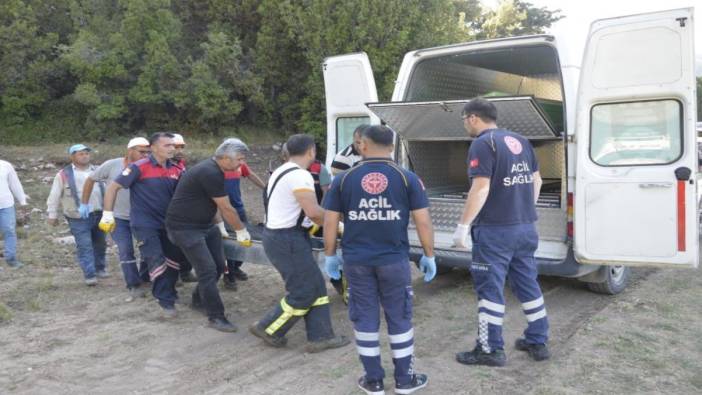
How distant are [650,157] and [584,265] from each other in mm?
987

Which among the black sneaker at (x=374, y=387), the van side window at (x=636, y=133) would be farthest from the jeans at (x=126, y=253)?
the van side window at (x=636, y=133)

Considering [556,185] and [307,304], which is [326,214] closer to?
[307,304]

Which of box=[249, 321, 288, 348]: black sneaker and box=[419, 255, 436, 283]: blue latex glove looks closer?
box=[419, 255, 436, 283]: blue latex glove

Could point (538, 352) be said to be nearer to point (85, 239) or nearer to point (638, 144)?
point (638, 144)

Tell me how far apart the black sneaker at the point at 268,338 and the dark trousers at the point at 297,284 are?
1.7 inches

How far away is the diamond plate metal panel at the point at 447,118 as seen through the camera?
198 inches

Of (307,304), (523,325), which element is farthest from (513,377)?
(307,304)

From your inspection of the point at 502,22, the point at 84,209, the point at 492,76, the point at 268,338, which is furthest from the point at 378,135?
the point at 502,22

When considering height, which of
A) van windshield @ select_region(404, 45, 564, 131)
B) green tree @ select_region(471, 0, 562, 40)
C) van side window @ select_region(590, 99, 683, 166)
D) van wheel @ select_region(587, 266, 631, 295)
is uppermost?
green tree @ select_region(471, 0, 562, 40)

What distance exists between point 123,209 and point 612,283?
4.72 meters

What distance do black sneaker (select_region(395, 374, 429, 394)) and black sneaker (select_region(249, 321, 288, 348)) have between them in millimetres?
1146

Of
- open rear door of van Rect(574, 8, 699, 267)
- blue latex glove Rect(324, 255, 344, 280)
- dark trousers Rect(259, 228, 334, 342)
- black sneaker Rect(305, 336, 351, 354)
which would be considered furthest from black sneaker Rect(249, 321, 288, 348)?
open rear door of van Rect(574, 8, 699, 267)

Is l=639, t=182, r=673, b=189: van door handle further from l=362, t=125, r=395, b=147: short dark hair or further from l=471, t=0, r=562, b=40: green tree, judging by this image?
l=471, t=0, r=562, b=40: green tree

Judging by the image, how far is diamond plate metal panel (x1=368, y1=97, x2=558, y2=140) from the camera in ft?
16.5
